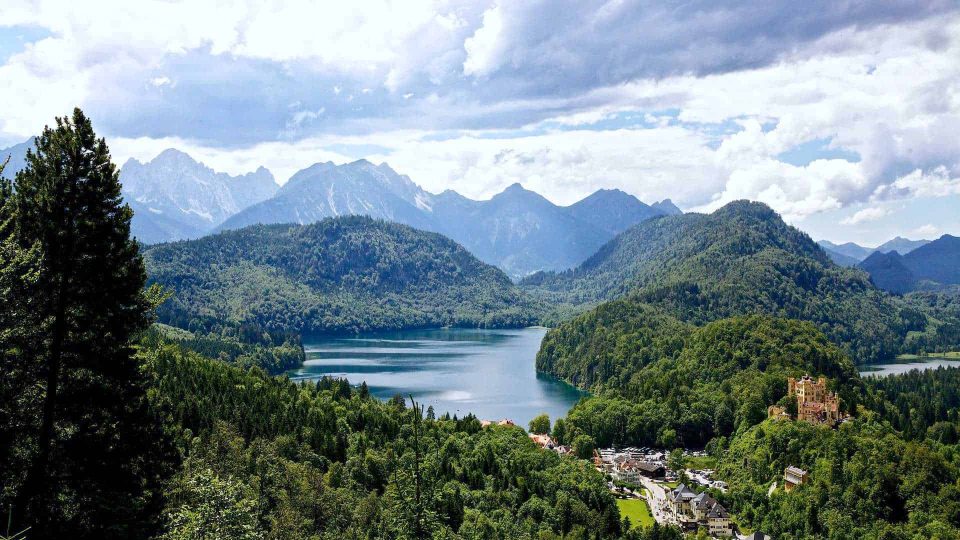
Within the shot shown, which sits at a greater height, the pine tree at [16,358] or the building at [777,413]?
the pine tree at [16,358]

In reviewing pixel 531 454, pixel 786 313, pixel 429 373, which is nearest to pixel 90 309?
pixel 531 454

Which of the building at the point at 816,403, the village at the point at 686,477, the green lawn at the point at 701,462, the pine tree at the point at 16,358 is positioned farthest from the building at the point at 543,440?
the pine tree at the point at 16,358

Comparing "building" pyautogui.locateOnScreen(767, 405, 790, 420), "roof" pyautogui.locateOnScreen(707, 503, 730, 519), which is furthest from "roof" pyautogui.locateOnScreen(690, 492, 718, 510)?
"building" pyautogui.locateOnScreen(767, 405, 790, 420)

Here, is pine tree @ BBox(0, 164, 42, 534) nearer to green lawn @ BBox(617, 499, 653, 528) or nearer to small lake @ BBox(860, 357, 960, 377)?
green lawn @ BBox(617, 499, 653, 528)

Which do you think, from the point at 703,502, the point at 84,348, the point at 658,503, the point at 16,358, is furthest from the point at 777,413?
the point at 16,358

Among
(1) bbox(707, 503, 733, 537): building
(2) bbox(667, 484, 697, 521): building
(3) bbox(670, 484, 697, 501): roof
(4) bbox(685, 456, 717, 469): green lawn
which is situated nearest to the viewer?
(1) bbox(707, 503, 733, 537): building

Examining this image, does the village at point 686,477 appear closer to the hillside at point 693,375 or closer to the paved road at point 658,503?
the paved road at point 658,503

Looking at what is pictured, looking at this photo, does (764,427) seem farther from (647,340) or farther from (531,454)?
(647,340)
